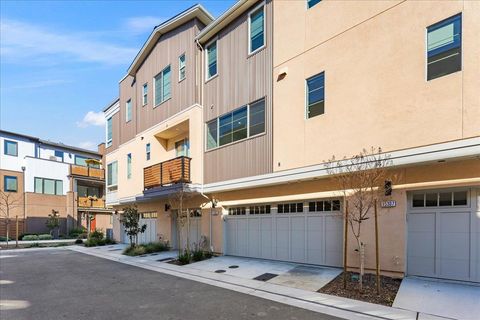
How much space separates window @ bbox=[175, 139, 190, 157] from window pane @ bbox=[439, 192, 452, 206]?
12.1 meters

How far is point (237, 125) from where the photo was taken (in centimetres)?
1328

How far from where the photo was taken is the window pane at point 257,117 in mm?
12209

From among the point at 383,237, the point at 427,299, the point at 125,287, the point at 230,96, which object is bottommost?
the point at 125,287

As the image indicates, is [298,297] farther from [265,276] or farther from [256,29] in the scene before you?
[256,29]

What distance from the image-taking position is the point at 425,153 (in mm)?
7609


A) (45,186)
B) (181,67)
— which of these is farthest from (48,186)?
(181,67)

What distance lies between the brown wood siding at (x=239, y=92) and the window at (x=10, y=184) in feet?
84.0

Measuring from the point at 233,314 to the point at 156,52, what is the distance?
1639cm

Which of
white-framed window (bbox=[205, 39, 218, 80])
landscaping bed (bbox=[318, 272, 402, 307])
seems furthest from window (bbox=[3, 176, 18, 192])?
landscaping bed (bbox=[318, 272, 402, 307])

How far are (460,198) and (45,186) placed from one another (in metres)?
35.4

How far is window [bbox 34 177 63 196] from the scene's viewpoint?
30875mm

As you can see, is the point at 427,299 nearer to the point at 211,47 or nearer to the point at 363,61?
the point at 363,61

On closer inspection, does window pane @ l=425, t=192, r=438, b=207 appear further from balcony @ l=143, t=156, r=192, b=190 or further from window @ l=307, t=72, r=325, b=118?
balcony @ l=143, t=156, r=192, b=190

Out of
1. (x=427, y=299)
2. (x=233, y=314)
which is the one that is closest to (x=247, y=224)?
(x=233, y=314)
